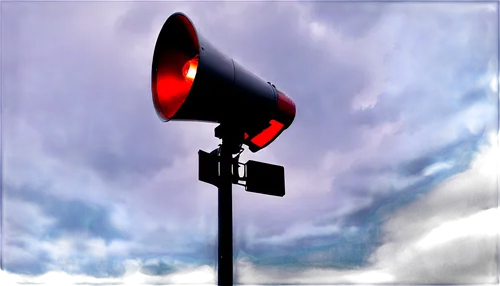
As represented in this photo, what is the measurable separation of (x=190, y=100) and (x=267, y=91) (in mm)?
1004

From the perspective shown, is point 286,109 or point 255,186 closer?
point 255,186

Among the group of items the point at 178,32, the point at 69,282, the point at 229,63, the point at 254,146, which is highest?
the point at 178,32

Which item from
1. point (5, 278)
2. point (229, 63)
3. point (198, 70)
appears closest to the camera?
point (198, 70)

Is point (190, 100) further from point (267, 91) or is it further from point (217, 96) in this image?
point (267, 91)

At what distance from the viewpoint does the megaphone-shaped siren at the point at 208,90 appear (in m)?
3.83

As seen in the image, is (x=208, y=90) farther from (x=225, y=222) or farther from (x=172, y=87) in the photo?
(x=225, y=222)

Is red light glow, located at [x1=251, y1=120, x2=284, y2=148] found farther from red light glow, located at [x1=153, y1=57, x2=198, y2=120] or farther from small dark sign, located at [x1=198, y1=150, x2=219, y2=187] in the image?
red light glow, located at [x1=153, y1=57, x2=198, y2=120]

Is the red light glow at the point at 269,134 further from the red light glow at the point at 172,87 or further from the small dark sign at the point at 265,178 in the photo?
the red light glow at the point at 172,87

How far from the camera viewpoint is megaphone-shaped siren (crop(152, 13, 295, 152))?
3.83 meters

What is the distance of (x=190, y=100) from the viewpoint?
379 centimetres

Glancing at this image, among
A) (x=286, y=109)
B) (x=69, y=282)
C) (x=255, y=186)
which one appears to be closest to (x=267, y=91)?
(x=286, y=109)

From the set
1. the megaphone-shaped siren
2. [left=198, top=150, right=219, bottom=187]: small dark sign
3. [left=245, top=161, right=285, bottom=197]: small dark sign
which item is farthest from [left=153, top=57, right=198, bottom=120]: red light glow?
[left=245, top=161, right=285, bottom=197]: small dark sign

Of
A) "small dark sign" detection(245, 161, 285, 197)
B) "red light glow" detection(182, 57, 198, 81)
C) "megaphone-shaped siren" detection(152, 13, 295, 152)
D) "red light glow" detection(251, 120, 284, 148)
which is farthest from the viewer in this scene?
"red light glow" detection(251, 120, 284, 148)

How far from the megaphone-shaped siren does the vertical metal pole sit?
492 millimetres
